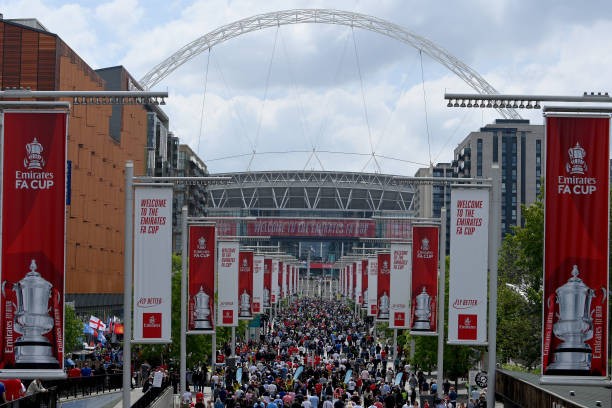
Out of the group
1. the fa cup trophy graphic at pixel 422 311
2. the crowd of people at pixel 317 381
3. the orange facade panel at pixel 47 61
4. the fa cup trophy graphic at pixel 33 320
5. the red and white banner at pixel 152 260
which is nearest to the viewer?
the fa cup trophy graphic at pixel 33 320

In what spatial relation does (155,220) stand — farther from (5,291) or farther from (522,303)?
(522,303)

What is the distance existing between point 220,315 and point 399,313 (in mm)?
8452

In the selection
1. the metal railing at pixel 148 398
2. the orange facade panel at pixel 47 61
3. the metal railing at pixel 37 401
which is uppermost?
the orange facade panel at pixel 47 61

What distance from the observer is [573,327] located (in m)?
22.9

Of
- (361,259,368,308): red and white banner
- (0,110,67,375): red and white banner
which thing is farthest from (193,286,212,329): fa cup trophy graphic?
(361,259,368,308): red and white banner

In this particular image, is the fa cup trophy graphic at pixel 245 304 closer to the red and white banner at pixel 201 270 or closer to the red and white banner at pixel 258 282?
the red and white banner at pixel 258 282

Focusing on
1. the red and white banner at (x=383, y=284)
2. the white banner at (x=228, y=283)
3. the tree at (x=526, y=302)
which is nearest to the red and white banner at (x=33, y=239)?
the white banner at (x=228, y=283)

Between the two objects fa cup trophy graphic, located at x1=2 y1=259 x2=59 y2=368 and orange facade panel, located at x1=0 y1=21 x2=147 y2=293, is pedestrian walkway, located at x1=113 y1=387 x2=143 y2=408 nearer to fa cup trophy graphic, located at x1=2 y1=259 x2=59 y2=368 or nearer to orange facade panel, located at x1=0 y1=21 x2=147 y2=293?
fa cup trophy graphic, located at x1=2 y1=259 x2=59 y2=368

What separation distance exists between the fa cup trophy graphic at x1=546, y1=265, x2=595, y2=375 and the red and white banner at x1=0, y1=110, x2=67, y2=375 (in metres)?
9.56

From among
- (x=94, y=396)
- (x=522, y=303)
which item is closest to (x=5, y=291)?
(x=94, y=396)

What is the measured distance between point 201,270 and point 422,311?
835 cm

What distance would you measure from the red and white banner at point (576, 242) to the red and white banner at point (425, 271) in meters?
22.7

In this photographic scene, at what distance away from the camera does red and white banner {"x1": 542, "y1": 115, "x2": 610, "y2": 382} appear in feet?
74.5

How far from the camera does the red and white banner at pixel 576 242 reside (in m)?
22.7
